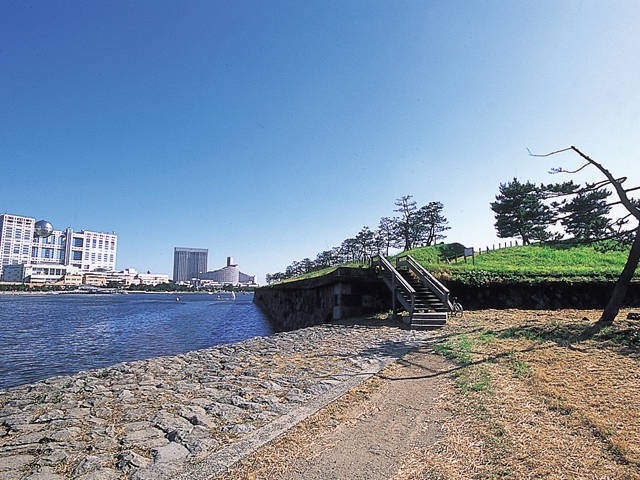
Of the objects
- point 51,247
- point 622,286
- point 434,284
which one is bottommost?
point 622,286

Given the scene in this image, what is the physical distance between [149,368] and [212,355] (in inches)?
63.3

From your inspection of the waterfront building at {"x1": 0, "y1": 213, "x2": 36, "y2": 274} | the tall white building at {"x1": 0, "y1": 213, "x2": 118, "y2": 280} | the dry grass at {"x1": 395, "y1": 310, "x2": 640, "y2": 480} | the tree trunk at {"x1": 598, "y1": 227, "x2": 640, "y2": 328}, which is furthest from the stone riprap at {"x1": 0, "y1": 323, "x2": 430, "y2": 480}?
the waterfront building at {"x1": 0, "y1": 213, "x2": 36, "y2": 274}

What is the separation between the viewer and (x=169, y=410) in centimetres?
488

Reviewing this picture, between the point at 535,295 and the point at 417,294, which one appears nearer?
the point at 417,294

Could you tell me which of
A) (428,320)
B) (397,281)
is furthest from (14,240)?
(428,320)

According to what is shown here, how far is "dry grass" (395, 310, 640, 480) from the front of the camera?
123 inches

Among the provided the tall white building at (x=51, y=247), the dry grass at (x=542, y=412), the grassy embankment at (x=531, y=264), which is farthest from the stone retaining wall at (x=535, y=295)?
the tall white building at (x=51, y=247)

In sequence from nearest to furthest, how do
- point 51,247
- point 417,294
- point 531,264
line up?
point 417,294 → point 531,264 → point 51,247

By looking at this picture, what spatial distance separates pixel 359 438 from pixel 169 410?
104 inches

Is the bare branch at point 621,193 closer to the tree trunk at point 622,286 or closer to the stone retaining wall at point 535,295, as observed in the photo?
the tree trunk at point 622,286

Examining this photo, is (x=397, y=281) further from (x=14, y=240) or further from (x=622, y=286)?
(x=14, y=240)

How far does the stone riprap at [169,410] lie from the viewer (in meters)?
3.44

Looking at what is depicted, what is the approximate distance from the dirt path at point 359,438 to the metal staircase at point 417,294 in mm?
6295

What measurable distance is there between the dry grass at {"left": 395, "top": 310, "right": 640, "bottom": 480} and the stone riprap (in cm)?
174
